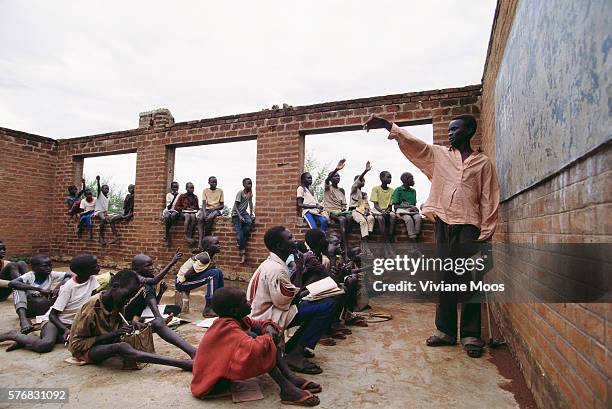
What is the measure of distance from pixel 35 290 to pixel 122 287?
6.16 feet

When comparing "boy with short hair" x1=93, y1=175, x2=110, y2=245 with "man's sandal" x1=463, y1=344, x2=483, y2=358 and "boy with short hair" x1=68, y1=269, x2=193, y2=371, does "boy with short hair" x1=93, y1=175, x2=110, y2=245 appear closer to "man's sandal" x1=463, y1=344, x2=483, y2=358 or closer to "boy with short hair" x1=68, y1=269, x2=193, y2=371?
"boy with short hair" x1=68, y1=269, x2=193, y2=371

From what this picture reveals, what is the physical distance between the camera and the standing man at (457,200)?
3.19 meters

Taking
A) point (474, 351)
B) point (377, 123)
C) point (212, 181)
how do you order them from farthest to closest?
point (212, 181)
point (377, 123)
point (474, 351)

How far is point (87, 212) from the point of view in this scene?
29.3 feet

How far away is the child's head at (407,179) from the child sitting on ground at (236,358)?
13.6ft

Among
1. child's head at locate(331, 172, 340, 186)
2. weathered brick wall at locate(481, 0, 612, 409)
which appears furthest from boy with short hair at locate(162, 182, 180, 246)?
weathered brick wall at locate(481, 0, 612, 409)

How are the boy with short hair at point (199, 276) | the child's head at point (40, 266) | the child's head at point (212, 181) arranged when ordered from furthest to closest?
the child's head at point (212, 181)
the boy with short hair at point (199, 276)
the child's head at point (40, 266)

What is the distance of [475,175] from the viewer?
10.6 feet

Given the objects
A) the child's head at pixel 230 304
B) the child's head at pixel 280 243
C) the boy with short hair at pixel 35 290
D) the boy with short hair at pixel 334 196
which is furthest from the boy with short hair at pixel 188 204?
the child's head at pixel 230 304

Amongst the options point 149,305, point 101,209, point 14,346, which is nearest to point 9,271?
point 14,346

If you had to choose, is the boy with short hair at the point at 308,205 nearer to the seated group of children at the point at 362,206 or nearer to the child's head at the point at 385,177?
the seated group of children at the point at 362,206

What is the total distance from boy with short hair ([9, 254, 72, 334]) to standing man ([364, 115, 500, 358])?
12.7ft

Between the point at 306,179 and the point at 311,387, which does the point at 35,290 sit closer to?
the point at 311,387

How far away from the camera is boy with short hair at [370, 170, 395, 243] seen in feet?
19.0
